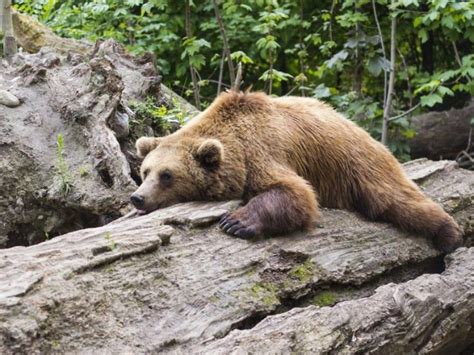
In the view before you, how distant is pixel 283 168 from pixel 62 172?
6.02 feet

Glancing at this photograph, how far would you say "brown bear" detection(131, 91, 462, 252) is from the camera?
478 cm

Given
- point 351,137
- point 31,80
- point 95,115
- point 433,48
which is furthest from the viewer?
point 433,48

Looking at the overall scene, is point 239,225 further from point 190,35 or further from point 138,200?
point 190,35

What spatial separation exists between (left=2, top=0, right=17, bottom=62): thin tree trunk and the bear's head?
10.3 feet

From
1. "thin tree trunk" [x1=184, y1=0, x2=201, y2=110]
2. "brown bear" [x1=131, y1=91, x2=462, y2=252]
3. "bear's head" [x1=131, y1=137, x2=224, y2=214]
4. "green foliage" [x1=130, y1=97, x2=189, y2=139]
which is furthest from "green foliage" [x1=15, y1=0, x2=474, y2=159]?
"bear's head" [x1=131, y1=137, x2=224, y2=214]

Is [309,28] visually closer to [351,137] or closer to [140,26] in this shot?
[140,26]

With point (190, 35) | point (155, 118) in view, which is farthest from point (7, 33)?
point (190, 35)

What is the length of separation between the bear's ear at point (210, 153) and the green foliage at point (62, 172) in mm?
1175

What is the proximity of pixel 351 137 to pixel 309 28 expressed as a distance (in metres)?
5.36

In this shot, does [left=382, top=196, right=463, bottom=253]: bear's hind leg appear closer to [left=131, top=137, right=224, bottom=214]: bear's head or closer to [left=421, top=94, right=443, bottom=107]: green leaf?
[left=131, top=137, right=224, bottom=214]: bear's head

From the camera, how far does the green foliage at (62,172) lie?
17.9 ft

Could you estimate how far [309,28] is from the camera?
34.1 feet

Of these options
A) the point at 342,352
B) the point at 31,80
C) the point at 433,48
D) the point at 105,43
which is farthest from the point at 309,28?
the point at 342,352

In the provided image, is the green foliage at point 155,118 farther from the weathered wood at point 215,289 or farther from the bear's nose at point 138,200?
the weathered wood at point 215,289
